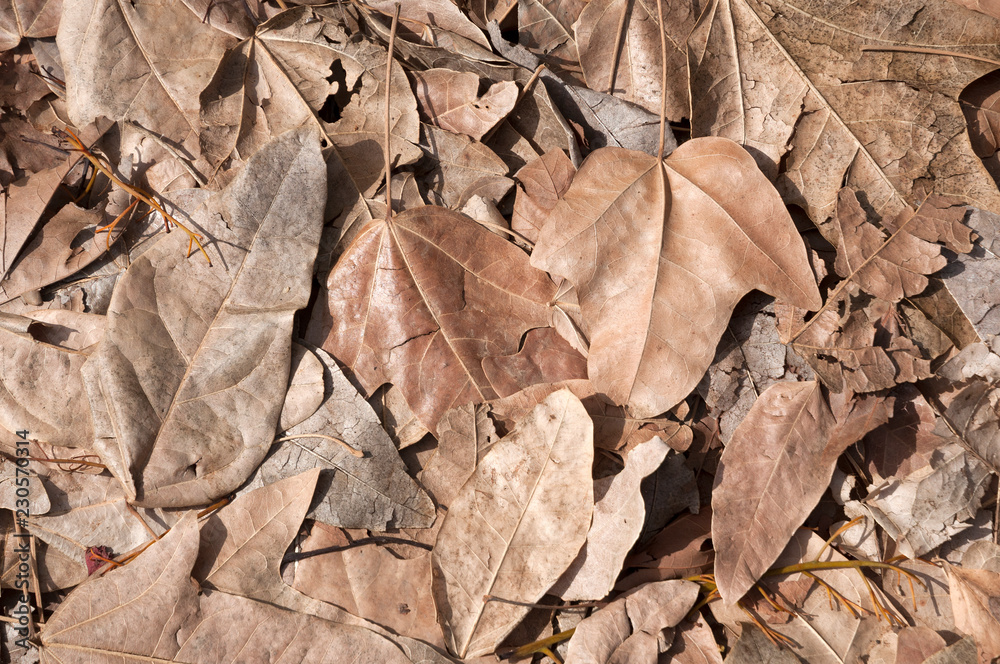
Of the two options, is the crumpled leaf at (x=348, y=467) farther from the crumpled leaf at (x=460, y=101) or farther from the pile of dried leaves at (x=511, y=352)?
the crumpled leaf at (x=460, y=101)

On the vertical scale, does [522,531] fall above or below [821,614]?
above

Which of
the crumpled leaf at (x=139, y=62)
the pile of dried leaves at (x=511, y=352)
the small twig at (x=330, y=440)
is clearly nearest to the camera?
the pile of dried leaves at (x=511, y=352)

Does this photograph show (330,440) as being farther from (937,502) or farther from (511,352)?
(937,502)

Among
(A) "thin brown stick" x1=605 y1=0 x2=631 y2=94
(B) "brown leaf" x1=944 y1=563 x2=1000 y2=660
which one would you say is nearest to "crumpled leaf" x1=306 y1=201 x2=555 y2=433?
(A) "thin brown stick" x1=605 y1=0 x2=631 y2=94

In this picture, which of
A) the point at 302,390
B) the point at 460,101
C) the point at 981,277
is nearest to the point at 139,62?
the point at 460,101

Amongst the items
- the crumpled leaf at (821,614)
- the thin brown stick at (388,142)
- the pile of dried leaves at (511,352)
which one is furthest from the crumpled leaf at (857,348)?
the thin brown stick at (388,142)

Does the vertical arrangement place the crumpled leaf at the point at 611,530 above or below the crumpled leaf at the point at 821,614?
above
